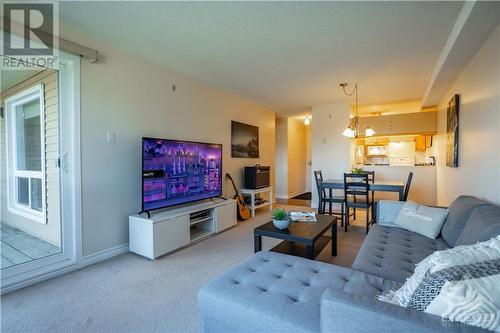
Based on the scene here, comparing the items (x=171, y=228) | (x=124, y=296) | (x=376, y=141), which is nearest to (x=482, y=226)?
(x=124, y=296)

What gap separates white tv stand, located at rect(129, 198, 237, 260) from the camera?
2697 mm

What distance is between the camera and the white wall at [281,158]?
23.5 feet

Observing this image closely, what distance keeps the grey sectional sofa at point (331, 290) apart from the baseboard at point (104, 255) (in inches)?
74.8

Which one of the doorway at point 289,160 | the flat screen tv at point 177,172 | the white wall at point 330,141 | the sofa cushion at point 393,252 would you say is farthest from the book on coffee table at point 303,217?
the doorway at point 289,160

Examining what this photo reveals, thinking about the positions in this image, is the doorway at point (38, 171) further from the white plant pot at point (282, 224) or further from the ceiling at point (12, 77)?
the white plant pot at point (282, 224)

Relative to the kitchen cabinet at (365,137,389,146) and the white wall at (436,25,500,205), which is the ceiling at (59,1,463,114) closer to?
the white wall at (436,25,500,205)

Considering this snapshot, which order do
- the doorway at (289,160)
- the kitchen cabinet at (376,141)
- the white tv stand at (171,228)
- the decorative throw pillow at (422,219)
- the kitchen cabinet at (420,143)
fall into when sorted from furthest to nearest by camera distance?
the kitchen cabinet at (376,141)
the doorway at (289,160)
the kitchen cabinet at (420,143)
the white tv stand at (171,228)
the decorative throw pillow at (422,219)

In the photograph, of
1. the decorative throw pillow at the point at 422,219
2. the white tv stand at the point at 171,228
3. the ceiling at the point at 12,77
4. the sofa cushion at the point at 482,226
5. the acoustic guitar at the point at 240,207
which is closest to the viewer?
the sofa cushion at the point at 482,226

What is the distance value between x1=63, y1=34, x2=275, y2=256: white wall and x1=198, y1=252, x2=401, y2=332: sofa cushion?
76.8 inches

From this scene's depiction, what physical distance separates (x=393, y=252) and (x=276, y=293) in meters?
1.14

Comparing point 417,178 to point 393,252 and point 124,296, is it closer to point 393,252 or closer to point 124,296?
point 393,252

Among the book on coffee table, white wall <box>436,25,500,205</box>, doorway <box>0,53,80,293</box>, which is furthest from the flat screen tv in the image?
white wall <box>436,25,500,205</box>

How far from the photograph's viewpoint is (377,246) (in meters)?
2.01

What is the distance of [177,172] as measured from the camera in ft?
10.6
